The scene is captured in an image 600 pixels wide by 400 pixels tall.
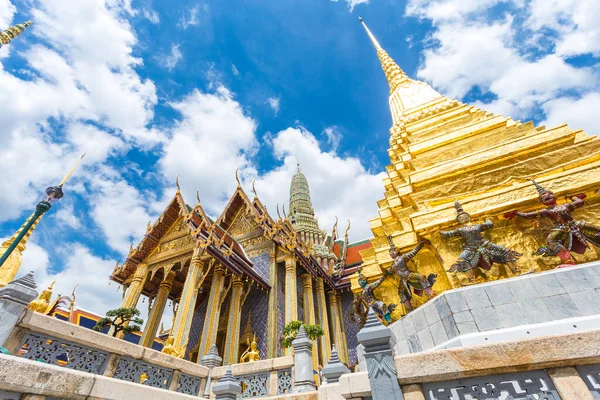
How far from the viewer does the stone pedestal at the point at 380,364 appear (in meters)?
1.95

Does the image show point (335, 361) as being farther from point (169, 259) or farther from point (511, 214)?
point (169, 259)

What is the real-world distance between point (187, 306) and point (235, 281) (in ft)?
6.76

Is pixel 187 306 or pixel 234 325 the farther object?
pixel 234 325

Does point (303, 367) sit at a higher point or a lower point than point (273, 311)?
lower

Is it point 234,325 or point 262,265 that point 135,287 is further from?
point 262,265

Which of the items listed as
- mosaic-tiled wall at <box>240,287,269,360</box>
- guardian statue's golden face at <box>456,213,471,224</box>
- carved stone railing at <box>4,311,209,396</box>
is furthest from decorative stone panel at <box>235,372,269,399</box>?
guardian statue's golden face at <box>456,213,471,224</box>

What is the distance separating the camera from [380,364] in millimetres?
2025

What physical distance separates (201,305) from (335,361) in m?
9.57

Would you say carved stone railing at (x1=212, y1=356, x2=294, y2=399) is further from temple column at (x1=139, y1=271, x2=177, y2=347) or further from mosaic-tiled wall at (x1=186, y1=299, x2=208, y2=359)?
temple column at (x1=139, y1=271, x2=177, y2=347)

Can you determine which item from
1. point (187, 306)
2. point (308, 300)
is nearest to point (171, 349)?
point (187, 306)

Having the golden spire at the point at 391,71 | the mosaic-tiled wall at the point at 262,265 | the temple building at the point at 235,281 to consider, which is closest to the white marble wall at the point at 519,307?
the temple building at the point at 235,281

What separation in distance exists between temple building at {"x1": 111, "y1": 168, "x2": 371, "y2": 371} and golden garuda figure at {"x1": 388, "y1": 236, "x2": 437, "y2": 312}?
182 inches

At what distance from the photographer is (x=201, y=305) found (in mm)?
11609

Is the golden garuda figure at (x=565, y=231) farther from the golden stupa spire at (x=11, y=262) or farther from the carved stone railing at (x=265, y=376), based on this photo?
the golden stupa spire at (x=11, y=262)
